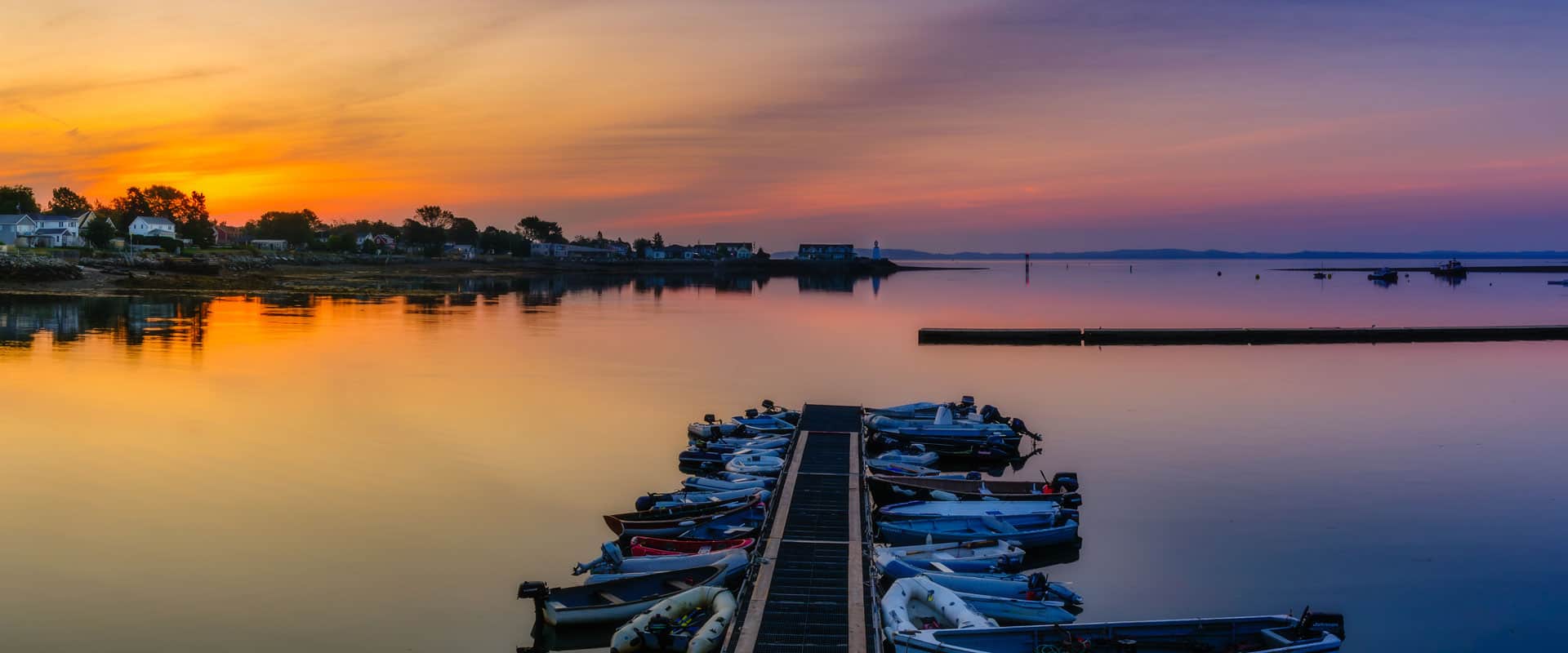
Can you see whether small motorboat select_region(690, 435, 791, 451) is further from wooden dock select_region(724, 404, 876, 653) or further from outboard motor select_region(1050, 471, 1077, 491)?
outboard motor select_region(1050, 471, 1077, 491)

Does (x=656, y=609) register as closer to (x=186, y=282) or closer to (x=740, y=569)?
(x=740, y=569)

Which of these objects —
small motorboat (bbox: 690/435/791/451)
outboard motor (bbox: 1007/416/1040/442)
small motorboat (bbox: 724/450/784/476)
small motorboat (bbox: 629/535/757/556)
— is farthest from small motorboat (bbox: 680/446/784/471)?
outboard motor (bbox: 1007/416/1040/442)

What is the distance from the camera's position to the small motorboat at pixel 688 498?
25.2 meters

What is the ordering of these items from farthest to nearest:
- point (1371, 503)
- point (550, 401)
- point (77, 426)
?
point (550, 401) → point (77, 426) → point (1371, 503)

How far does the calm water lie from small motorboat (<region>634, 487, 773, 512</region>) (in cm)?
176

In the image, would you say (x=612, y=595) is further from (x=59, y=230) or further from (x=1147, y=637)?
(x=59, y=230)

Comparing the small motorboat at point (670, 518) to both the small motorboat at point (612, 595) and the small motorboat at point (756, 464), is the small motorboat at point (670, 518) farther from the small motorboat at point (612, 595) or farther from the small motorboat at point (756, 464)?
the small motorboat at point (612, 595)

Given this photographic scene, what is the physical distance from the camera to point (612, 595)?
1950 centimetres

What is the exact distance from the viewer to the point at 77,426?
36.2 meters

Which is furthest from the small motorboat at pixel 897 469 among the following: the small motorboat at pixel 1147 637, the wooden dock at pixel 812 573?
the small motorboat at pixel 1147 637

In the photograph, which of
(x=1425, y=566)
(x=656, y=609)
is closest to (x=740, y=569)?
(x=656, y=609)

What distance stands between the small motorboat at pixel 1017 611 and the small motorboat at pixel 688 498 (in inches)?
299

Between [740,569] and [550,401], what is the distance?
25.5 meters

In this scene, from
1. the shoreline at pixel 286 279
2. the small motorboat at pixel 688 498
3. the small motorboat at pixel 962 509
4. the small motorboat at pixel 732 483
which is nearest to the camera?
the small motorboat at pixel 962 509
